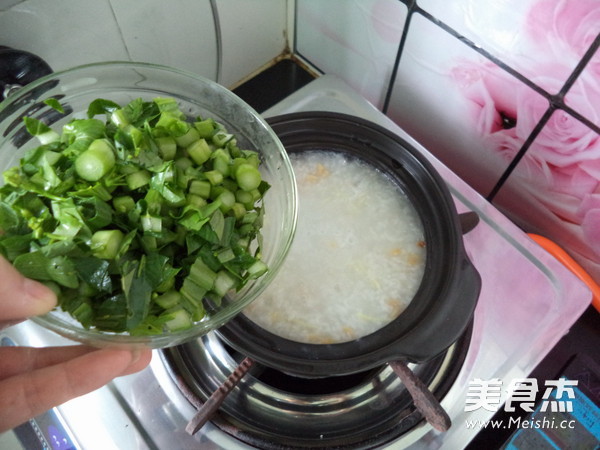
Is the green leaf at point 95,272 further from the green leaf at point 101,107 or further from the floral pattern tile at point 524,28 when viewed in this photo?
the floral pattern tile at point 524,28

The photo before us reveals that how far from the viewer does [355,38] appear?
39.9 inches

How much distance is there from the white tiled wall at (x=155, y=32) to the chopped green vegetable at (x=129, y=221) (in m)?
0.24

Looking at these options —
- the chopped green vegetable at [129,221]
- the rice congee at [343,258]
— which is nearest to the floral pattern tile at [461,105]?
the rice congee at [343,258]

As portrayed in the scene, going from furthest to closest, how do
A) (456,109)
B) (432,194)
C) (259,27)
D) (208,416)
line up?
1. (259,27)
2. (456,109)
3. (432,194)
4. (208,416)

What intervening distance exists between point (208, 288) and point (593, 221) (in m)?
0.69

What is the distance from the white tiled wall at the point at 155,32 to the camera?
29.9 inches

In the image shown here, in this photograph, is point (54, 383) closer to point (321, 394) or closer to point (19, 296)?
point (19, 296)

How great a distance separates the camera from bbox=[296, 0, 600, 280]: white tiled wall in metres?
0.72

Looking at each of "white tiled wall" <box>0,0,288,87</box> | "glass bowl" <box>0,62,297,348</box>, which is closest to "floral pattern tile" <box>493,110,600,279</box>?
"glass bowl" <box>0,62,297,348</box>

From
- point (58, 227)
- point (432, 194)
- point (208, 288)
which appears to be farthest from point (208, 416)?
point (432, 194)

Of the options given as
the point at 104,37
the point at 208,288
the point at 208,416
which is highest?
the point at 104,37

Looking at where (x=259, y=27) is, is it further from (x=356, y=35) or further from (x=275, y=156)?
(x=275, y=156)

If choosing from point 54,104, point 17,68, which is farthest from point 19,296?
point 17,68

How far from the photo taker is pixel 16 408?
58cm
